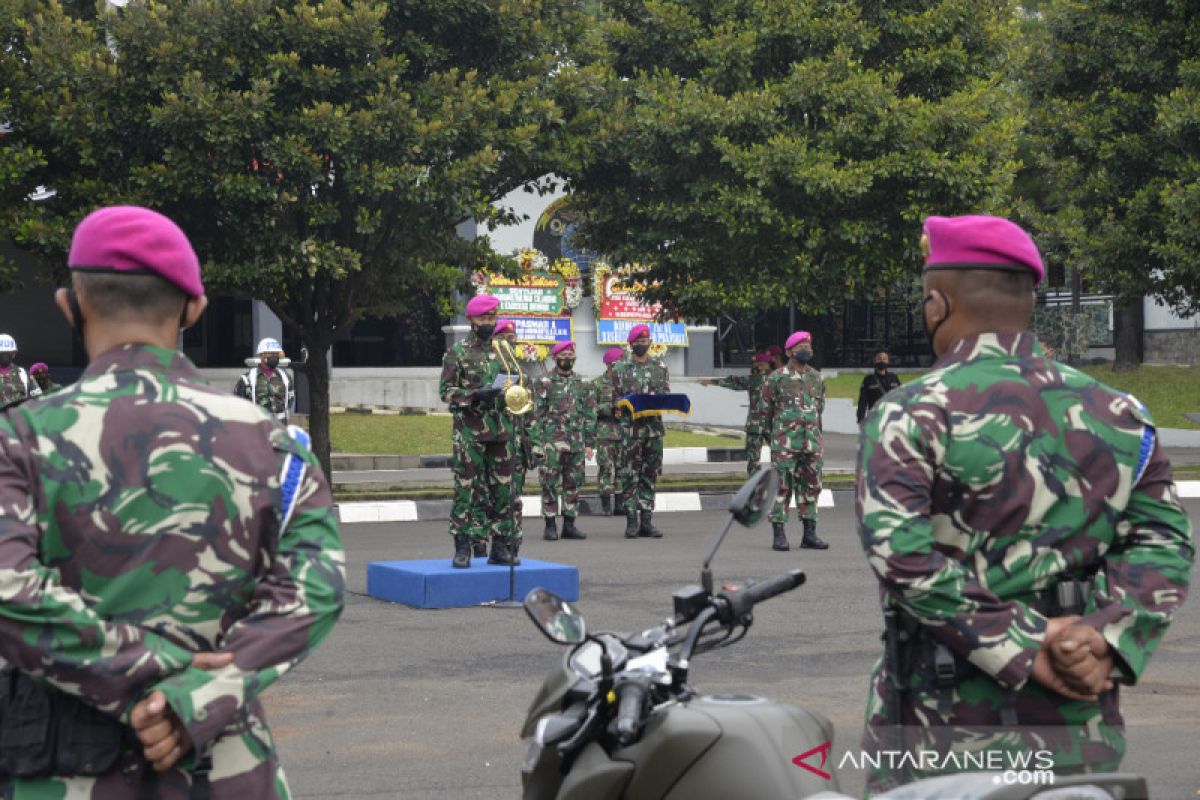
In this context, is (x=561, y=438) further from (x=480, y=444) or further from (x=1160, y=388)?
(x=1160, y=388)

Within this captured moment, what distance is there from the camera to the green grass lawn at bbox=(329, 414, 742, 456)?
2934cm

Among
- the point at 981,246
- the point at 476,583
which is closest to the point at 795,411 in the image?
the point at 476,583

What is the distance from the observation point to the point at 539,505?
20.0 metres

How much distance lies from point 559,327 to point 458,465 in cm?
2331

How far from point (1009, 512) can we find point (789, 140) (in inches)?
775

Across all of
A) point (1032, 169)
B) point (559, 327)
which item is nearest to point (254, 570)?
point (559, 327)

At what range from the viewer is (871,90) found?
73.9 feet

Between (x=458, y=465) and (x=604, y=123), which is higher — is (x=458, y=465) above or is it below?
below

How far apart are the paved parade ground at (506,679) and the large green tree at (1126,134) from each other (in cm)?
1569

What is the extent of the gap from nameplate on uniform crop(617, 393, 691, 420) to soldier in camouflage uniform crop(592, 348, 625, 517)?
115 centimetres

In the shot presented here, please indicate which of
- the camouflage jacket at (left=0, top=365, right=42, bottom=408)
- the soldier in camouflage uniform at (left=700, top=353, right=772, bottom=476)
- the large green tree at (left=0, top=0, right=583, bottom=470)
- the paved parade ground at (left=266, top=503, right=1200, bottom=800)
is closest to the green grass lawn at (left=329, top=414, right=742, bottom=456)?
the large green tree at (left=0, top=0, right=583, bottom=470)

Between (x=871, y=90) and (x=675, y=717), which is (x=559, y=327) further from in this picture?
(x=675, y=717)

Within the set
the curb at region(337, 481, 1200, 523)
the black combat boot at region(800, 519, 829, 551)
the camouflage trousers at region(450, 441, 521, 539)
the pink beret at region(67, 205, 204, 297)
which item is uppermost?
the pink beret at region(67, 205, 204, 297)

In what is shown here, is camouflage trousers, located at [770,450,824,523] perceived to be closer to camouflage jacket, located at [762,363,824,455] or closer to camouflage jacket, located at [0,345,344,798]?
camouflage jacket, located at [762,363,824,455]
